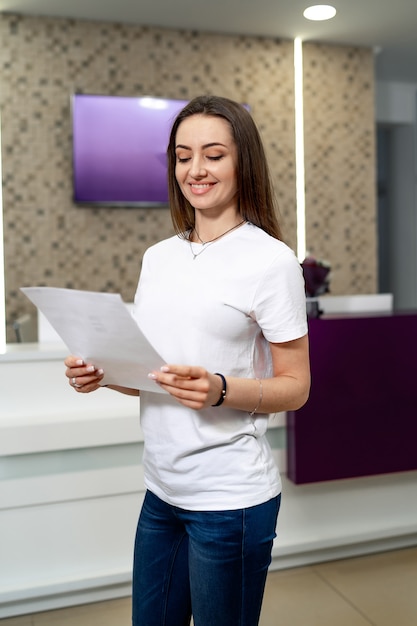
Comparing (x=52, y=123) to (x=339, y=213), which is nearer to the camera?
(x=52, y=123)

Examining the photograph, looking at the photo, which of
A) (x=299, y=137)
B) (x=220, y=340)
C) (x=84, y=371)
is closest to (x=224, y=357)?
(x=220, y=340)

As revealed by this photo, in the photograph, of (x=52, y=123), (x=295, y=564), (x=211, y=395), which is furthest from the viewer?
(x=52, y=123)

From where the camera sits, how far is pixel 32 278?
15.7 ft

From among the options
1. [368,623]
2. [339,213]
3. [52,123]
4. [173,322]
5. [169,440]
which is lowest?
[368,623]

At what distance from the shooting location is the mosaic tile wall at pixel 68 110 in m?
4.70

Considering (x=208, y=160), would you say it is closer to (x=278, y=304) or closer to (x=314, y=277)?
(x=278, y=304)

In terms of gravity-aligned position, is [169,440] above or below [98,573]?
above

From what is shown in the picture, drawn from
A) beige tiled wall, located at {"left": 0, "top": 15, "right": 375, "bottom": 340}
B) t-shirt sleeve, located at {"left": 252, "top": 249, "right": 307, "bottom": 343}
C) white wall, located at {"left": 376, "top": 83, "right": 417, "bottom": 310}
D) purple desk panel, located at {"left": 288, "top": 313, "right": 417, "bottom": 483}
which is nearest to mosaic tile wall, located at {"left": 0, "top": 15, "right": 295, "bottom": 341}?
beige tiled wall, located at {"left": 0, "top": 15, "right": 375, "bottom": 340}

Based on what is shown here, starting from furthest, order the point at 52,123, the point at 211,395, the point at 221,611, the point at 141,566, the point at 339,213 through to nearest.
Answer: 1. the point at 339,213
2. the point at 52,123
3. the point at 141,566
4. the point at 221,611
5. the point at 211,395

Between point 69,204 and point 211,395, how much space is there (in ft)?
13.2

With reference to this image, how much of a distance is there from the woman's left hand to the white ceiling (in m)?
4.16

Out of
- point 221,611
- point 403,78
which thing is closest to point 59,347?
point 221,611

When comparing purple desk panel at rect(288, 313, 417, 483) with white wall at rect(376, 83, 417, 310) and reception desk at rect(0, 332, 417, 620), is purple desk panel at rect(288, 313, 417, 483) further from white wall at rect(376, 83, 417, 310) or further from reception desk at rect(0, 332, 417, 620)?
white wall at rect(376, 83, 417, 310)

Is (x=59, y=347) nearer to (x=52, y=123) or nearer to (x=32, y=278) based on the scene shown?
(x=32, y=278)
